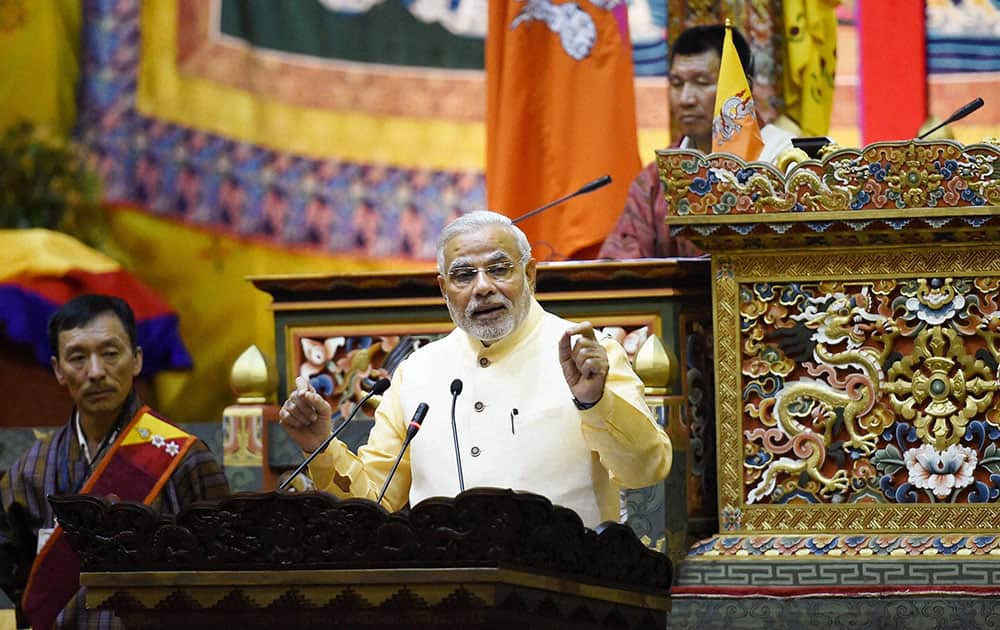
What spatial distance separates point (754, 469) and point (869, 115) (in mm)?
2555

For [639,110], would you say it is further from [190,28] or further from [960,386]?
[960,386]

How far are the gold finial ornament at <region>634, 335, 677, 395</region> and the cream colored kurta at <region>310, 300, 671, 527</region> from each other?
461mm

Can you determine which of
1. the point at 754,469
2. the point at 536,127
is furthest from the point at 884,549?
the point at 536,127

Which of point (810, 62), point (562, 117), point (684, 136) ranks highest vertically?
point (810, 62)

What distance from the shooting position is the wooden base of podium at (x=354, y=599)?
8.98 ft

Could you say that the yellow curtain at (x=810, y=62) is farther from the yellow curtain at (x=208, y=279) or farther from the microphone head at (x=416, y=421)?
the microphone head at (x=416, y=421)

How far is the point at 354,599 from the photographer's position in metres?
2.79

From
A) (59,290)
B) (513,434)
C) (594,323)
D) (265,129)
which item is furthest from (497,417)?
(265,129)

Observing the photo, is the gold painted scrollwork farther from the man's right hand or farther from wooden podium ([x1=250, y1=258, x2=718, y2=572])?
the man's right hand

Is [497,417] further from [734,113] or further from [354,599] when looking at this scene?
[734,113]

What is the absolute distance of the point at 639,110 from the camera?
Result: 665 centimetres

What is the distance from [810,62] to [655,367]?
2.11 meters

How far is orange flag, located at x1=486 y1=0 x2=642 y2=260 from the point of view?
554 centimetres

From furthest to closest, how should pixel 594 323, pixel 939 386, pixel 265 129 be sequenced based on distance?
pixel 265 129 → pixel 594 323 → pixel 939 386
